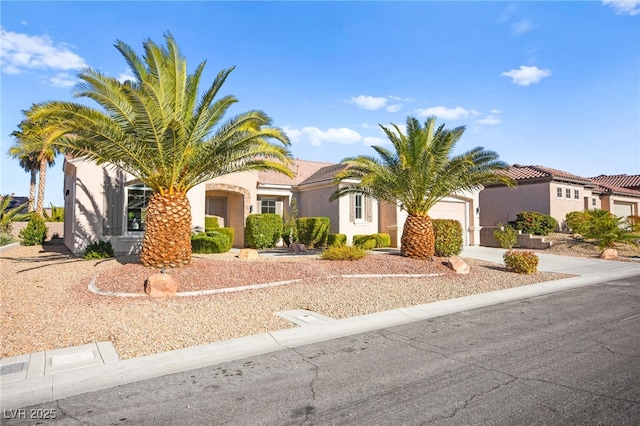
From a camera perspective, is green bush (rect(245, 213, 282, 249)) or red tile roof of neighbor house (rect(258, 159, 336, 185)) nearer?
green bush (rect(245, 213, 282, 249))

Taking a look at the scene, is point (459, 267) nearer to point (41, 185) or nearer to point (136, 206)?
point (136, 206)

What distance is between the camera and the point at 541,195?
84.6ft

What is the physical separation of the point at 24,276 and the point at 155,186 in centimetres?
465

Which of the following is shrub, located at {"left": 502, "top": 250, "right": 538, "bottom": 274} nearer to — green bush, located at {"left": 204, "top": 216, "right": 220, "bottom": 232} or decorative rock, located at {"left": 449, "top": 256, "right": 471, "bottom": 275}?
decorative rock, located at {"left": 449, "top": 256, "right": 471, "bottom": 275}

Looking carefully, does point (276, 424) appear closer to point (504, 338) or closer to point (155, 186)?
point (504, 338)

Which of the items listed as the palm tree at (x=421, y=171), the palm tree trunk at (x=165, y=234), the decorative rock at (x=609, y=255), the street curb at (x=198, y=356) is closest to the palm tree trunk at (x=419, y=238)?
Answer: the palm tree at (x=421, y=171)

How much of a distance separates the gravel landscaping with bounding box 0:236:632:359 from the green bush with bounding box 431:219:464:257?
1.83 metres

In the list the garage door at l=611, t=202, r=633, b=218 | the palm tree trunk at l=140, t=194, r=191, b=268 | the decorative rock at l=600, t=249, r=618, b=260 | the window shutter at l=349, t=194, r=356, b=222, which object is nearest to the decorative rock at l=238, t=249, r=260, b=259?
the palm tree trunk at l=140, t=194, r=191, b=268

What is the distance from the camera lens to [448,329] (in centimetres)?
696

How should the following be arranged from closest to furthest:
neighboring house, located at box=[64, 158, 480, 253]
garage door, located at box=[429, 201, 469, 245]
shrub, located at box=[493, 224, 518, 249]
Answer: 1. neighboring house, located at box=[64, 158, 480, 253]
2. shrub, located at box=[493, 224, 518, 249]
3. garage door, located at box=[429, 201, 469, 245]

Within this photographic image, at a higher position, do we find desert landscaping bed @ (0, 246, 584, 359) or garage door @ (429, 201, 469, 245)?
garage door @ (429, 201, 469, 245)

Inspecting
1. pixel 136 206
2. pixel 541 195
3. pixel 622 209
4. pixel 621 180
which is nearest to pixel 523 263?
pixel 136 206

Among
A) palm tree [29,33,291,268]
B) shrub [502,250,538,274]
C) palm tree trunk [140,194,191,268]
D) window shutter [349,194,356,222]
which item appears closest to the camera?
palm tree [29,33,291,268]

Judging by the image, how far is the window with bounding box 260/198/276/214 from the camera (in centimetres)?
2202
